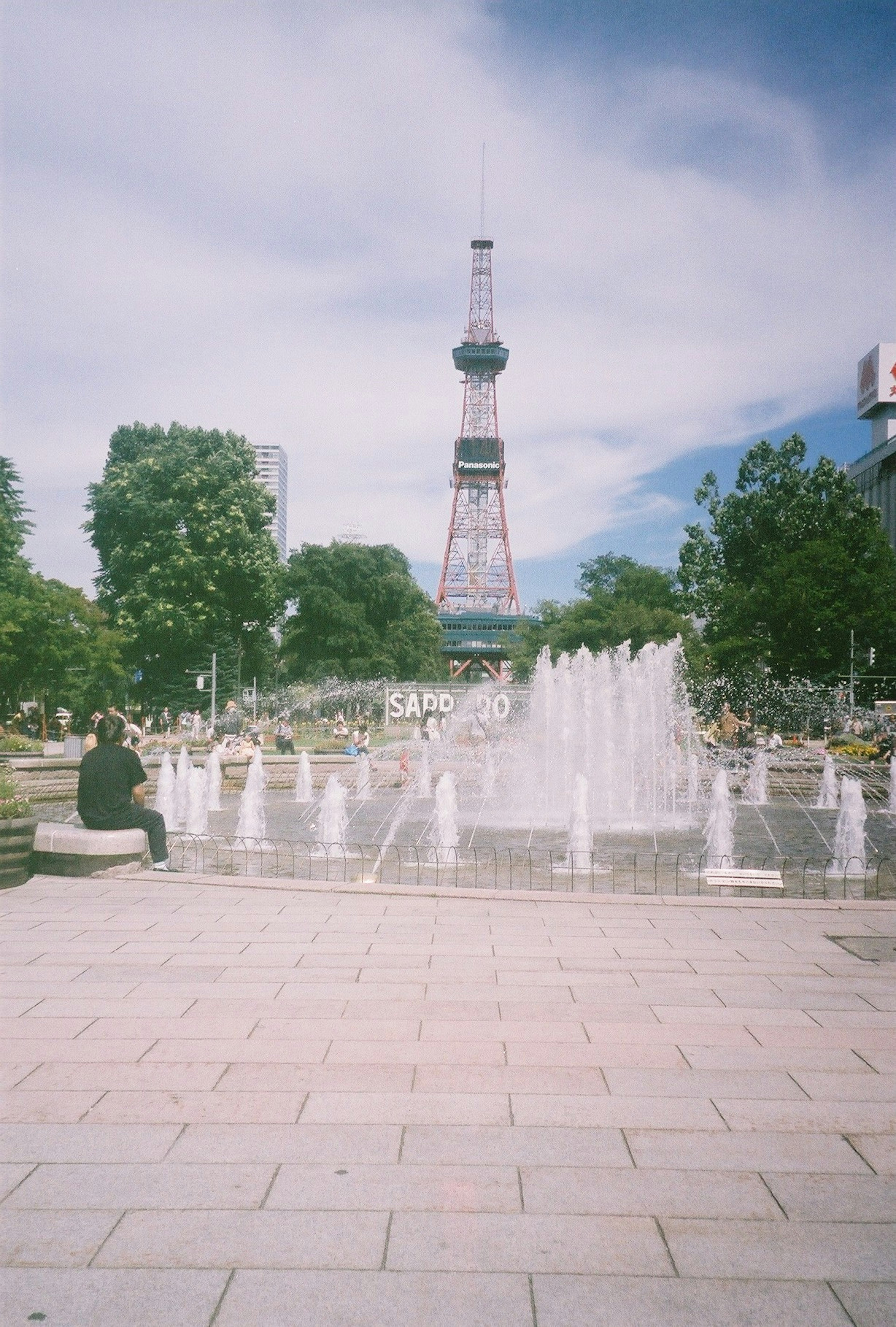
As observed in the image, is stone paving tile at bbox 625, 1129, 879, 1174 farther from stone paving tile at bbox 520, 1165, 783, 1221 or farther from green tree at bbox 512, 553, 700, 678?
green tree at bbox 512, 553, 700, 678

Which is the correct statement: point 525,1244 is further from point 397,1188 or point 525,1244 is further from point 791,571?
point 791,571

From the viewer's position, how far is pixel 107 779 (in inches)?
386

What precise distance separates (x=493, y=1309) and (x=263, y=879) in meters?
6.83

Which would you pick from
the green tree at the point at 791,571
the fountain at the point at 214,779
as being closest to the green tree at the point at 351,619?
the green tree at the point at 791,571

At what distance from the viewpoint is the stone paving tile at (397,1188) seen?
3613 millimetres

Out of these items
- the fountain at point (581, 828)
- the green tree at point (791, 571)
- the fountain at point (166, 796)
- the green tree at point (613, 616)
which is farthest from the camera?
the green tree at point (613, 616)

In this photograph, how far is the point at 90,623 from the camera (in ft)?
124

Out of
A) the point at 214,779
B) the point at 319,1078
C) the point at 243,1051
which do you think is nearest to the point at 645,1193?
the point at 319,1078

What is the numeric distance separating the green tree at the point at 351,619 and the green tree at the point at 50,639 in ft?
69.5

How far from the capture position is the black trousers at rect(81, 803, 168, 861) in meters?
9.82

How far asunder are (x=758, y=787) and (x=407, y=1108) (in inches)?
833

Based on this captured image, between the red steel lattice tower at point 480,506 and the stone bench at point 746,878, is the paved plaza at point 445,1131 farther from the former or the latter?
the red steel lattice tower at point 480,506

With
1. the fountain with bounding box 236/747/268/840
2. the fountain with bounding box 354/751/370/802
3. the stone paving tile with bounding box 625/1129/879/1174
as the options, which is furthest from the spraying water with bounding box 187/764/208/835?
the stone paving tile with bounding box 625/1129/879/1174

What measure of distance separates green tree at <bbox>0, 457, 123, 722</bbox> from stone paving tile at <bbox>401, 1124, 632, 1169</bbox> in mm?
31649
